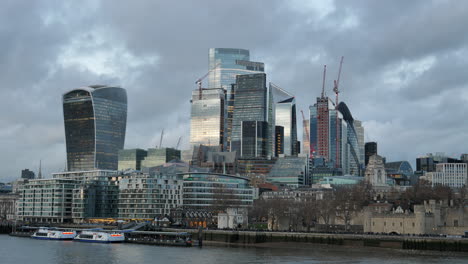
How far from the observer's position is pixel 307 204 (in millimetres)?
186500

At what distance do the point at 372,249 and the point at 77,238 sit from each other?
6920cm

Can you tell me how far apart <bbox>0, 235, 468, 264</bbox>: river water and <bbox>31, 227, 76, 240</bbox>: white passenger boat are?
23.1 meters

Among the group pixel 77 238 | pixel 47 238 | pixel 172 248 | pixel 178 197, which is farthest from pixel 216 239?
pixel 178 197

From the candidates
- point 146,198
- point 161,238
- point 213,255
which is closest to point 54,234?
point 161,238

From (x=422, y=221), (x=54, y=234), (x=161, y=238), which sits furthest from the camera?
(x=54, y=234)

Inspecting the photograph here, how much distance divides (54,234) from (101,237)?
18.6m

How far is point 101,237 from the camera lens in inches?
5807

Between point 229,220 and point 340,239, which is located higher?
point 229,220

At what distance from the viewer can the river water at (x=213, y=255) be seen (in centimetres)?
10462

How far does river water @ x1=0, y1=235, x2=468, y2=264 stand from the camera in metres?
105

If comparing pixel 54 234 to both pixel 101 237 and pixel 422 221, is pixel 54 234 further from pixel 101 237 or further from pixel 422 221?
pixel 422 221

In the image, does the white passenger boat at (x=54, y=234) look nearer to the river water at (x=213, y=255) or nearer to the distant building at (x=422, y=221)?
the river water at (x=213, y=255)

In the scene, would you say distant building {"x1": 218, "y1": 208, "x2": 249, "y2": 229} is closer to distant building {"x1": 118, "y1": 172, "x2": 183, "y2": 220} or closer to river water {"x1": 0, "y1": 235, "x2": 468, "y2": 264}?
river water {"x1": 0, "y1": 235, "x2": 468, "y2": 264}

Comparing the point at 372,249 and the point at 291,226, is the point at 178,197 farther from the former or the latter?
the point at 372,249
